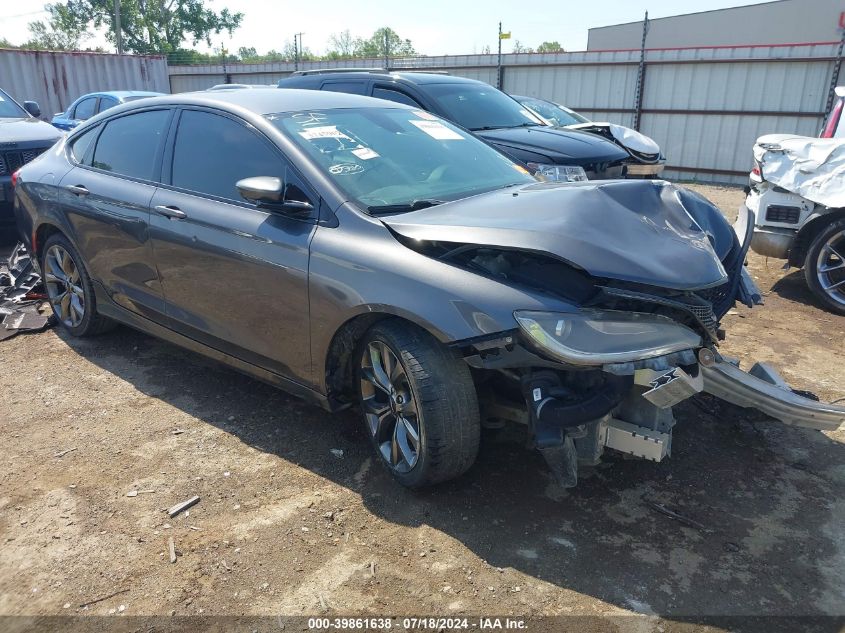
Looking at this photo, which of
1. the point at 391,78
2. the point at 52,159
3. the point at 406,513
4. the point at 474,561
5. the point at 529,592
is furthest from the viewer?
the point at 391,78

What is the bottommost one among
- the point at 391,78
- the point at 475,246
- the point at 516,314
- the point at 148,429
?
the point at 148,429

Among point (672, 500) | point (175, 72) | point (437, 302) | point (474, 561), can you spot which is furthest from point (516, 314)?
point (175, 72)

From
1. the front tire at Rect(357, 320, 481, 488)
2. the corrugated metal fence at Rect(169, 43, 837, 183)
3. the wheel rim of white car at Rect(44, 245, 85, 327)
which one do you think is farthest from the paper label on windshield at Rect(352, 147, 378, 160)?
the corrugated metal fence at Rect(169, 43, 837, 183)

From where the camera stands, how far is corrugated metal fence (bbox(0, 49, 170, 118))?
15859 millimetres

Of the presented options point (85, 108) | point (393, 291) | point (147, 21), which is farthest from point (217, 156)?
point (147, 21)

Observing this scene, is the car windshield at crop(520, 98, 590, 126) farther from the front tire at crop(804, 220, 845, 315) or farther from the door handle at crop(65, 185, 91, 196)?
the door handle at crop(65, 185, 91, 196)

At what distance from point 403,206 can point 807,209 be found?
423cm

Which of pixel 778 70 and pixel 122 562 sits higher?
pixel 778 70

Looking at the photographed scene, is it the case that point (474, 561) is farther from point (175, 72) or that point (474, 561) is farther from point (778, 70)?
point (175, 72)

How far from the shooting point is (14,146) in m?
7.36

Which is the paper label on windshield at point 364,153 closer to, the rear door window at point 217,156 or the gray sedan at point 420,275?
the gray sedan at point 420,275

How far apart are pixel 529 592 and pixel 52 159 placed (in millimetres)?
4568

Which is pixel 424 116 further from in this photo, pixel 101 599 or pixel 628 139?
pixel 628 139

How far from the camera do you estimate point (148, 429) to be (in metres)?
3.76
